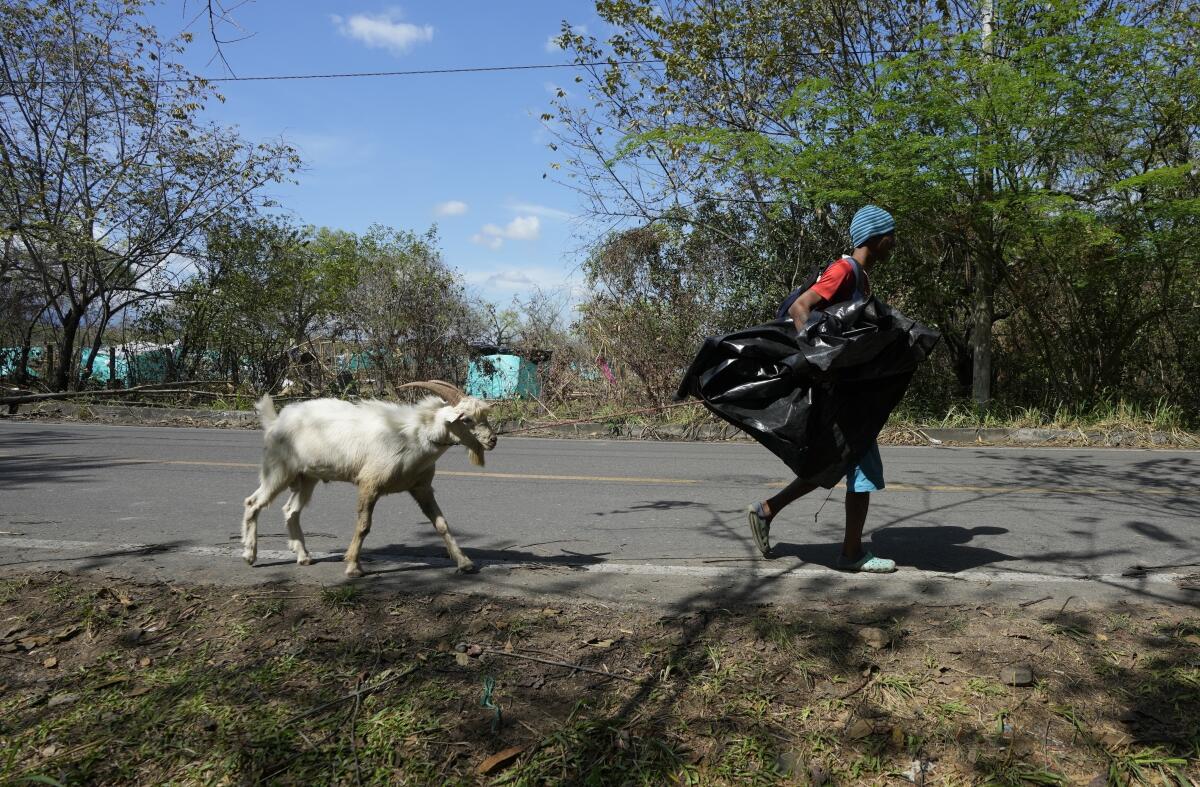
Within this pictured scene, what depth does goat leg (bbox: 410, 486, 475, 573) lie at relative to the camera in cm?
438

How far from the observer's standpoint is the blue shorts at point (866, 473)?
172 inches

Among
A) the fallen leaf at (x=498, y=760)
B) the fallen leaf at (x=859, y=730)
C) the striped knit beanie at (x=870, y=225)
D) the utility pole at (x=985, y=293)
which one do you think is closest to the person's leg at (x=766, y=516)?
the striped knit beanie at (x=870, y=225)

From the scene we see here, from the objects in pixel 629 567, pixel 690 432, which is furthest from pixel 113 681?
pixel 690 432

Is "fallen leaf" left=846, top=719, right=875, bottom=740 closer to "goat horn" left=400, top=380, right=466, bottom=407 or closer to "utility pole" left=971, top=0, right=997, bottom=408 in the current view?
"goat horn" left=400, top=380, right=466, bottom=407

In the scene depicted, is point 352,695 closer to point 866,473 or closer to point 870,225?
point 866,473

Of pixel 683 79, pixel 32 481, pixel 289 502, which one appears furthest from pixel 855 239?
pixel 683 79

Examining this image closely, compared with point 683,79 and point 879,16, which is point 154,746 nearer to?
point 683,79

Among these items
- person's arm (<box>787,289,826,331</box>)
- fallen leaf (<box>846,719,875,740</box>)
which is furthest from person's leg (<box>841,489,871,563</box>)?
fallen leaf (<box>846,719,875,740</box>)

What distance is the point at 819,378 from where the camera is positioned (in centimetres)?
404

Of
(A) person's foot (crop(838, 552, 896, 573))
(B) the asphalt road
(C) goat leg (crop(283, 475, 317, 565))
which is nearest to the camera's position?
(B) the asphalt road

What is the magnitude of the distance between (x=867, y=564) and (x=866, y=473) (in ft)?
1.71

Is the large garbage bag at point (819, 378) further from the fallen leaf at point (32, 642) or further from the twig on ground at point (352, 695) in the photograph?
the fallen leaf at point (32, 642)

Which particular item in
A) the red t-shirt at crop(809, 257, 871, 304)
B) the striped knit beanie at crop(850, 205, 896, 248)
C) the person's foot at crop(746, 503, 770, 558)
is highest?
the striped knit beanie at crop(850, 205, 896, 248)

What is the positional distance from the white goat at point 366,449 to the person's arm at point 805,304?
68.4 inches
